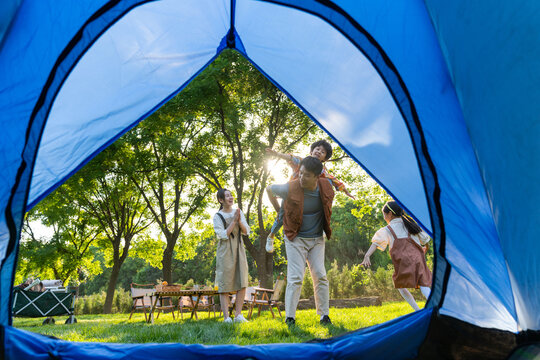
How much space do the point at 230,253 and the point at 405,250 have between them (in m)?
1.97

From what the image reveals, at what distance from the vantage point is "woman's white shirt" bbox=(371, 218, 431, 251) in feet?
13.0

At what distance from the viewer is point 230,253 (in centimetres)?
454

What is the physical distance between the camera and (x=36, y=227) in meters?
17.3

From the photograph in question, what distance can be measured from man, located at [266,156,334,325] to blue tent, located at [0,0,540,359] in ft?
3.25

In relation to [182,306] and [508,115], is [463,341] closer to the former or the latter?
[508,115]

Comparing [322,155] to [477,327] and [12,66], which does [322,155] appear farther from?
[12,66]

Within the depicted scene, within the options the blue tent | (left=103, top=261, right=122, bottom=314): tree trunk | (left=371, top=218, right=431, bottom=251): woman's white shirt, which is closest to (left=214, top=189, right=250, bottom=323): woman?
(left=371, top=218, right=431, bottom=251): woman's white shirt

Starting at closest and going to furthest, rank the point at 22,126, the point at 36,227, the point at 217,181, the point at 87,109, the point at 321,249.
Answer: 1. the point at 22,126
2. the point at 87,109
3. the point at 321,249
4. the point at 217,181
5. the point at 36,227

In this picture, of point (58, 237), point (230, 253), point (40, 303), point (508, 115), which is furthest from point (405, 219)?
point (58, 237)

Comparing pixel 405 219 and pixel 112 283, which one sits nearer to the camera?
pixel 405 219

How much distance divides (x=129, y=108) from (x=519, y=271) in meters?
2.77

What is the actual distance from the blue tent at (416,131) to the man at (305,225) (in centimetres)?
99

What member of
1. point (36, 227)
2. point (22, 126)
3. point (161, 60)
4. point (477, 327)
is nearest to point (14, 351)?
point (22, 126)

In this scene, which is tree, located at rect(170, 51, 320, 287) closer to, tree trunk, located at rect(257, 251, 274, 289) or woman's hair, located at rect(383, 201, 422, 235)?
tree trunk, located at rect(257, 251, 274, 289)
